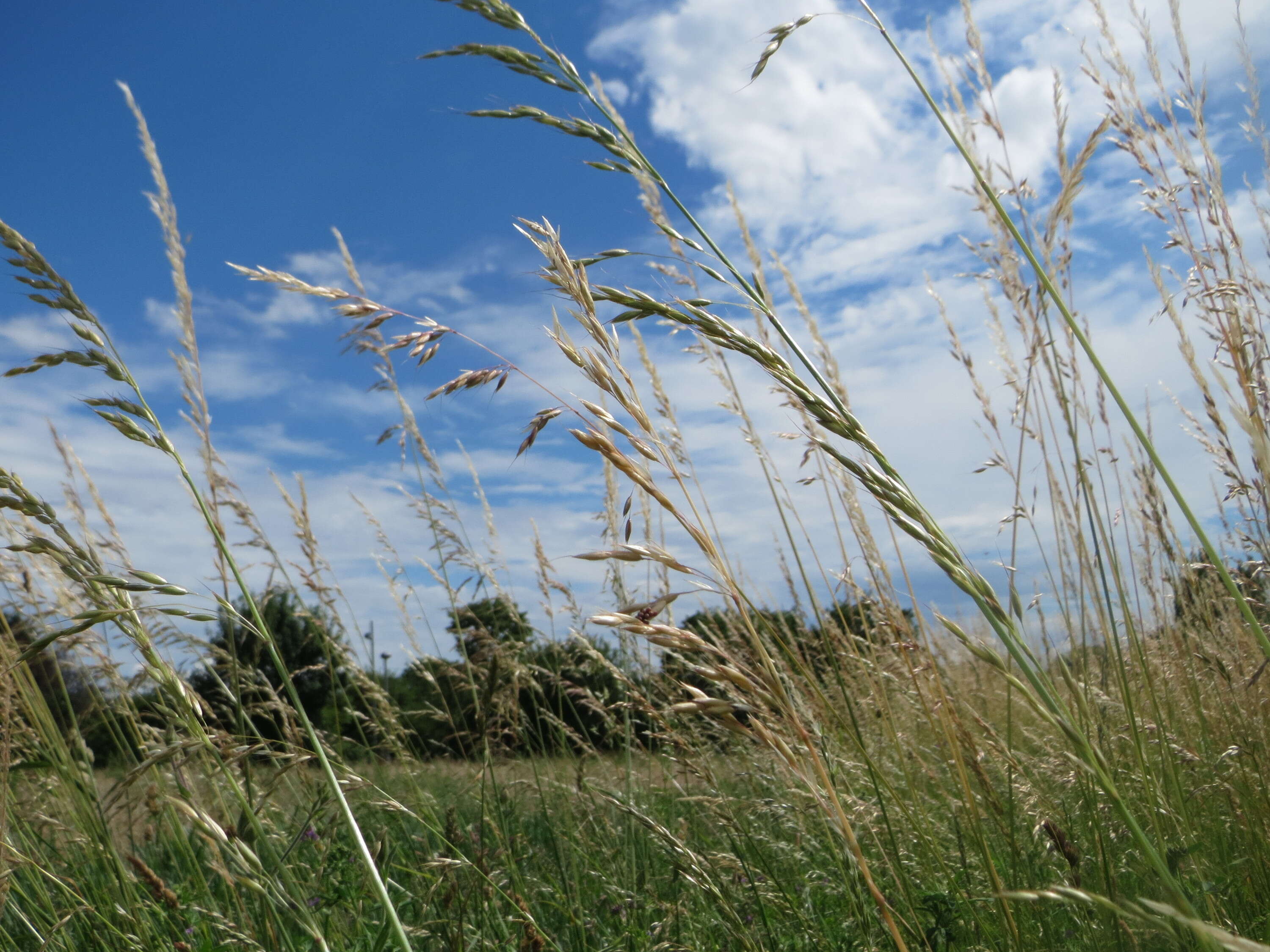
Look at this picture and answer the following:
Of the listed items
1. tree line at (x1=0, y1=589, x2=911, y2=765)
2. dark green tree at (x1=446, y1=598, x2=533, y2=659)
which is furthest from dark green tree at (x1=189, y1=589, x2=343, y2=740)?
dark green tree at (x1=446, y1=598, x2=533, y2=659)

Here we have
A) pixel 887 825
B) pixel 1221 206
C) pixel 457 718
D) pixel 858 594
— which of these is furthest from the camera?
pixel 457 718

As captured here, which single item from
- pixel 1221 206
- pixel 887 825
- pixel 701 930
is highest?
pixel 1221 206

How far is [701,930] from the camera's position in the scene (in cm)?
201

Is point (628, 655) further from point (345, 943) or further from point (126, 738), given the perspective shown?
point (126, 738)

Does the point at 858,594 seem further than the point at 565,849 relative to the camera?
No

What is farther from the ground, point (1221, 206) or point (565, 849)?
point (1221, 206)

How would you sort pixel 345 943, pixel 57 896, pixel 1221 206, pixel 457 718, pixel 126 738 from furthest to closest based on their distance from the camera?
1. pixel 457 718
2. pixel 126 738
3. pixel 57 896
4. pixel 1221 206
5. pixel 345 943

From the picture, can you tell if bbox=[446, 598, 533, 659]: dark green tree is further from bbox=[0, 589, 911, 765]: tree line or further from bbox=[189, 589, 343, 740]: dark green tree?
bbox=[189, 589, 343, 740]: dark green tree

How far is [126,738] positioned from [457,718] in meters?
3.01

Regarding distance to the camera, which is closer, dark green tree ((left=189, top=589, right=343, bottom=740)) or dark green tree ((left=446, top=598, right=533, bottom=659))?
dark green tree ((left=189, top=589, right=343, bottom=740))

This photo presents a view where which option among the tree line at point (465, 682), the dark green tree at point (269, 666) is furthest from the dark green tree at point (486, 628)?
the dark green tree at point (269, 666)

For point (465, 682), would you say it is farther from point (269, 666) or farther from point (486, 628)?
point (269, 666)

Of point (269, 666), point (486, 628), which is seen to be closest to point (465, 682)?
point (486, 628)

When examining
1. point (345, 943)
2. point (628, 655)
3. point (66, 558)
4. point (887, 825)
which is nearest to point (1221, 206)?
point (887, 825)
